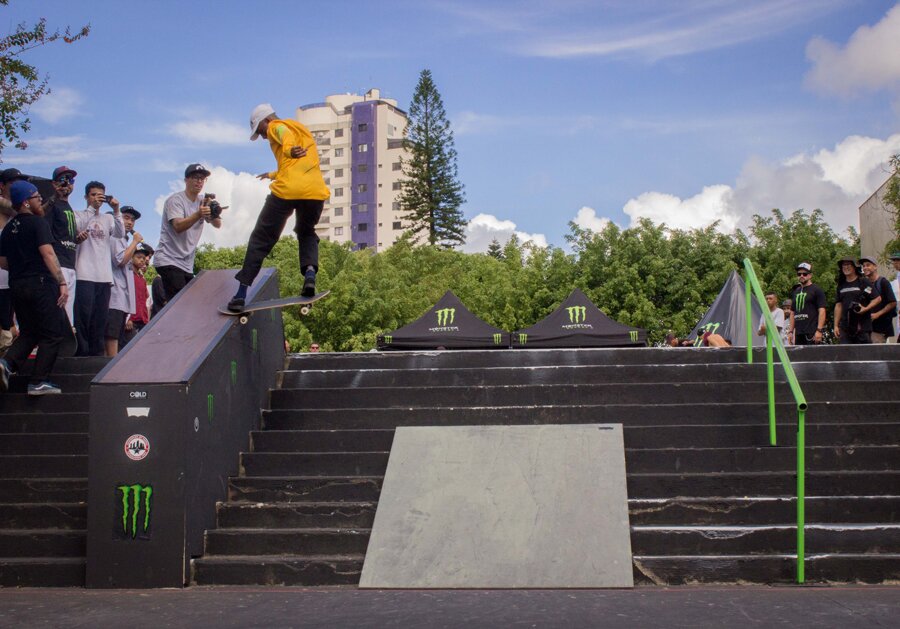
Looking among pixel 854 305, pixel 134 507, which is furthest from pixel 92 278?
pixel 854 305

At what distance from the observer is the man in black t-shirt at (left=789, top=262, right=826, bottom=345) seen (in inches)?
515

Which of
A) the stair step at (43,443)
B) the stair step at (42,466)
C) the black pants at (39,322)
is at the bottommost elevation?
the stair step at (42,466)

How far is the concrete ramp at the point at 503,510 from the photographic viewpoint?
6.01m

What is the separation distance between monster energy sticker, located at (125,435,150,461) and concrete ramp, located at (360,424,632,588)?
1.57 m

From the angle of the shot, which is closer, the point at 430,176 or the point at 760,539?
the point at 760,539

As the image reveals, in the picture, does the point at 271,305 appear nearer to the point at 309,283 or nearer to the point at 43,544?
the point at 309,283

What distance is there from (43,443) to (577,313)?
14.0 meters

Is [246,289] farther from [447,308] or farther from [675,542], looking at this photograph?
[447,308]

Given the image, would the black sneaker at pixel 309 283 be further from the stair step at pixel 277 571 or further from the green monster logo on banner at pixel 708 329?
the green monster logo on banner at pixel 708 329

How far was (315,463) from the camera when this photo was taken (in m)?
7.47

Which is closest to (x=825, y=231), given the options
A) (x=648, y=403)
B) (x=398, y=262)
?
(x=398, y=262)

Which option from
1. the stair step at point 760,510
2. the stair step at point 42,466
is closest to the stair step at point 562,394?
the stair step at point 760,510

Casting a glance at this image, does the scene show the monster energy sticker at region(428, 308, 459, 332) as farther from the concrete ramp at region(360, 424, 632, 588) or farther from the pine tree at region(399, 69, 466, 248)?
the pine tree at region(399, 69, 466, 248)

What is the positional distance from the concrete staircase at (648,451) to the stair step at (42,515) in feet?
3.46
